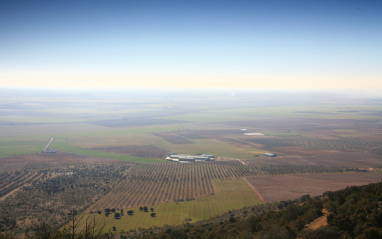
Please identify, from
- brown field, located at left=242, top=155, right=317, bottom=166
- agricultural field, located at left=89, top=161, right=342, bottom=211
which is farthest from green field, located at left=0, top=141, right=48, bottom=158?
brown field, located at left=242, top=155, right=317, bottom=166

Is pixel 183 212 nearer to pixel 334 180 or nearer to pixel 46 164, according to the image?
pixel 334 180

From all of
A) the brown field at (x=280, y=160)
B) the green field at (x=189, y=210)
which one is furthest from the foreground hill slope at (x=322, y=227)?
the brown field at (x=280, y=160)

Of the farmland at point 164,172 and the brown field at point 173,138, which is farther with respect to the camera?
the brown field at point 173,138

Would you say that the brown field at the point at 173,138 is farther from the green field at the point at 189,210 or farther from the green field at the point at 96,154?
the green field at the point at 189,210

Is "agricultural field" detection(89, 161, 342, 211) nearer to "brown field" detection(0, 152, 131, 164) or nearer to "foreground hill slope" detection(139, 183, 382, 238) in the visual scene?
"brown field" detection(0, 152, 131, 164)

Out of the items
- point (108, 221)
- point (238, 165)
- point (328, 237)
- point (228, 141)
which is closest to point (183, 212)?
point (108, 221)

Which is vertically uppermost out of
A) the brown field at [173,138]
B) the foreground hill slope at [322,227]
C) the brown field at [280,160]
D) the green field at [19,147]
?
the foreground hill slope at [322,227]
